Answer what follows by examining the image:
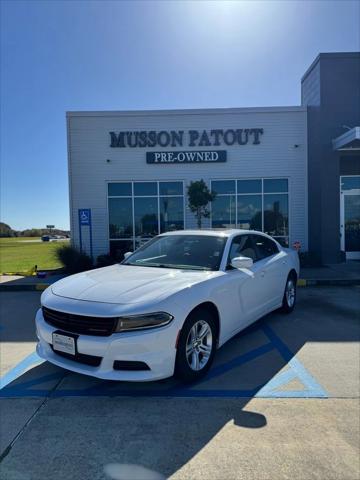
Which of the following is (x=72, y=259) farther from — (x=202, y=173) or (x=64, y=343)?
(x=64, y=343)

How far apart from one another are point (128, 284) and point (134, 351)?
820 millimetres

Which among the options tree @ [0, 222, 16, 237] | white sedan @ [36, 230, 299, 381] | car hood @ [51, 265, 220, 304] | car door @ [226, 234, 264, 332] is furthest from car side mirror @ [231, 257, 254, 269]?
tree @ [0, 222, 16, 237]

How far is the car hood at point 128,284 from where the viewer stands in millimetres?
3465

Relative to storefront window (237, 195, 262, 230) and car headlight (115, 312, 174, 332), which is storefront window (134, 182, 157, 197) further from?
car headlight (115, 312, 174, 332)

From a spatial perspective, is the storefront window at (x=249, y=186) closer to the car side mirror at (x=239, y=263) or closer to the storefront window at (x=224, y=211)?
the storefront window at (x=224, y=211)

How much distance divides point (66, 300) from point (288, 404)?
2.35 m

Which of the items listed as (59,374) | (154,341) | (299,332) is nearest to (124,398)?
(154,341)

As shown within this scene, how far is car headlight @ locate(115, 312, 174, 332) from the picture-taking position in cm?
323

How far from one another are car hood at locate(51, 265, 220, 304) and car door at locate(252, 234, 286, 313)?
1364 mm

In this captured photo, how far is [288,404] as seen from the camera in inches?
130

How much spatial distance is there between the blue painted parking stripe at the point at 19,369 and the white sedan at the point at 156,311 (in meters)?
0.52

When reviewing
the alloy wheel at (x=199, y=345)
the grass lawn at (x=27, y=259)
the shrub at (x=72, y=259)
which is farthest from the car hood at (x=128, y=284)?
the grass lawn at (x=27, y=259)

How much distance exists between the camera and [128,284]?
380 cm

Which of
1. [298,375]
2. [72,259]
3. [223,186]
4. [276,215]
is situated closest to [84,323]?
[298,375]
